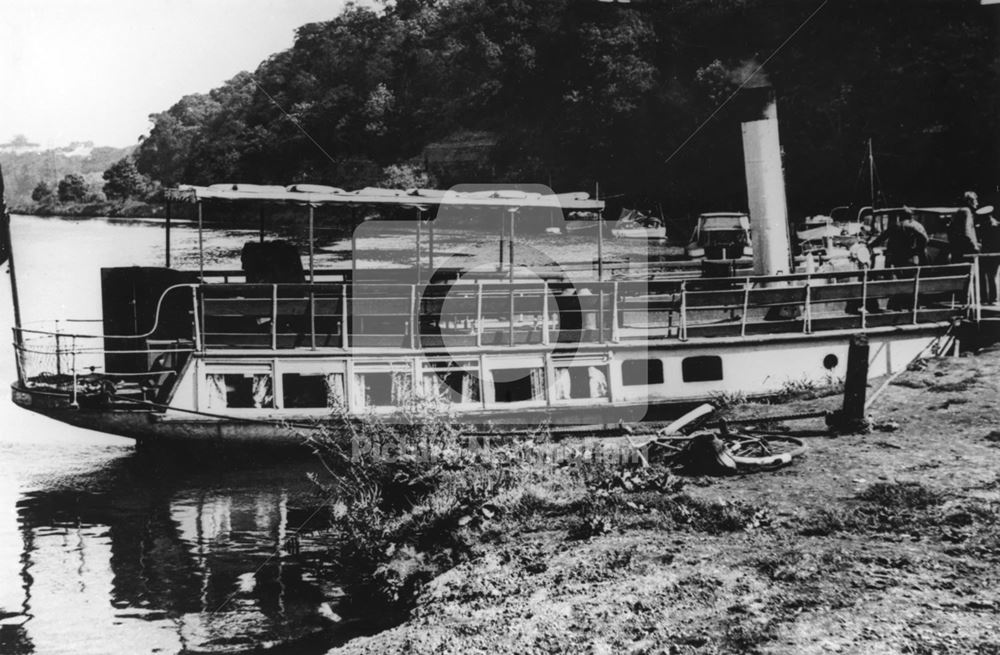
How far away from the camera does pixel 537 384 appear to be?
1472 centimetres

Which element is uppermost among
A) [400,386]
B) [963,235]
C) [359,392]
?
[963,235]

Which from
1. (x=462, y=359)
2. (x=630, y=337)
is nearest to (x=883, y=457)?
(x=630, y=337)

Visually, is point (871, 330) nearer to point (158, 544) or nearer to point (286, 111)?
point (158, 544)

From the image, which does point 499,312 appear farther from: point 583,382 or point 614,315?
point 614,315

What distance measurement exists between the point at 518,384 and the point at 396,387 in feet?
6.58

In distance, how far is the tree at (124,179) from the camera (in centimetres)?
6247

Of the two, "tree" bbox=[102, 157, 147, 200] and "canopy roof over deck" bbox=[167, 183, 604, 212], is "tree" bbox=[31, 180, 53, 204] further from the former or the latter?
"canopy roof over deck" bbox=[167, 183, 604, 212]

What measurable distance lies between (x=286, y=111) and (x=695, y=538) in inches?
1573

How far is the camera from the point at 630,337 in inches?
603

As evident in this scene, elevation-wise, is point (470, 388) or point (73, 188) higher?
point (73, 188)

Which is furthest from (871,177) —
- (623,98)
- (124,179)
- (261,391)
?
(124,179)

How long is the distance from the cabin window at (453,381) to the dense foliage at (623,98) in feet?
58.1

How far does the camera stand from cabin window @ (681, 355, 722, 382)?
15.3m

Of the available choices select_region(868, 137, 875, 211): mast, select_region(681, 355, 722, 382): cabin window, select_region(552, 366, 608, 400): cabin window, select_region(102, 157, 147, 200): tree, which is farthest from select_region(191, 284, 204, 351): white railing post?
select_region(102, 157, 147, 200): tree
